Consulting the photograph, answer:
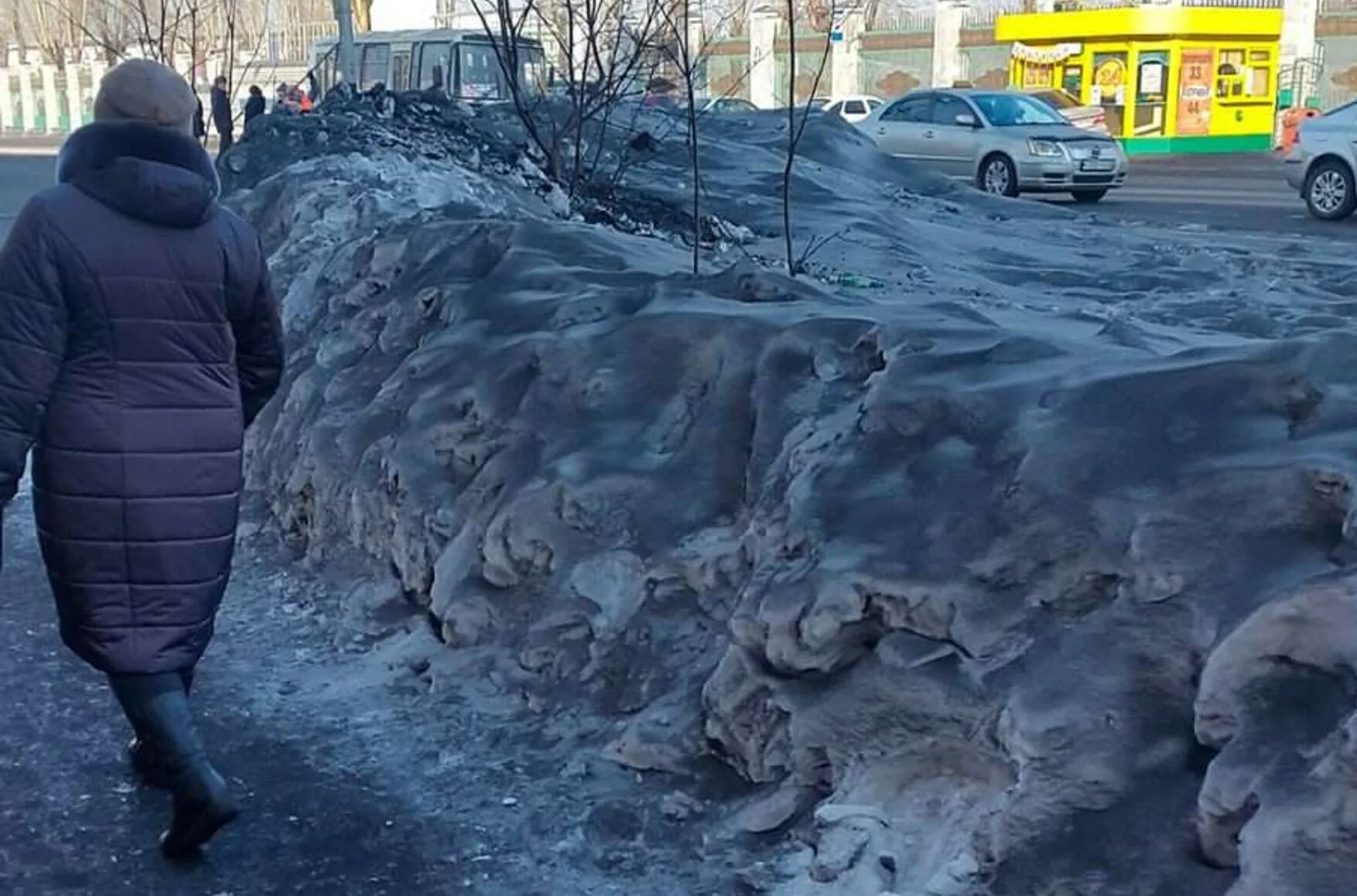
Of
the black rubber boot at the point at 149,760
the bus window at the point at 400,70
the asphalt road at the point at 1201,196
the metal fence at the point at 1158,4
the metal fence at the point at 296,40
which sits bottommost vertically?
the black rubber boot at the point at 149,760

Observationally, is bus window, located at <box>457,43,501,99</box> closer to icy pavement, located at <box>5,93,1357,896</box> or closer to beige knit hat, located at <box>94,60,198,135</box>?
icy pavement, located at <box>5,93,1357,896</box>

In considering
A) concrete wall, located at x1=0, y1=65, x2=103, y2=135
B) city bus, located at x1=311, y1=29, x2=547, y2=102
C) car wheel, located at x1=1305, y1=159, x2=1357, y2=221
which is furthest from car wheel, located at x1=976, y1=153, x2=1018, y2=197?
concrete wall, located at x1=0, y1=65, x2=103, y2=135

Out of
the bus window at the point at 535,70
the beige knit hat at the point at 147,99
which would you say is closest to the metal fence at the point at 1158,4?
the bus window at the point at 535,70

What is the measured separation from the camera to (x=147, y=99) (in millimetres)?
3422

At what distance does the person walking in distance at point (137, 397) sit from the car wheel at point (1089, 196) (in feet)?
61.5

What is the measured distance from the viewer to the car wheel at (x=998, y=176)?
21000mm

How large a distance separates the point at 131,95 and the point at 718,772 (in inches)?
73.1

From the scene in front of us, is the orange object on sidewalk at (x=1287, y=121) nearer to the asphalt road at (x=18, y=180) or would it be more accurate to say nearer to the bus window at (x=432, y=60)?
the bus window at (x=432, y=60)

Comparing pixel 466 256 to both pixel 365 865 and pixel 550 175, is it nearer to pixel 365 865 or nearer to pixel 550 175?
pixel 365 865

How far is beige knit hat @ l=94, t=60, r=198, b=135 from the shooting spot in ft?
11.2

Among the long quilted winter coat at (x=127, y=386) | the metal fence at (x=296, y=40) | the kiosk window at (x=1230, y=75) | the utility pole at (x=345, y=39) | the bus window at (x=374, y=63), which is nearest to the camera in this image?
the long quilted winter coat at (x=127, y=386)

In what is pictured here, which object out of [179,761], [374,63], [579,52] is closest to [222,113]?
[374,63]

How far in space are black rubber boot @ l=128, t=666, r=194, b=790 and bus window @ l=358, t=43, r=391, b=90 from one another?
24730 millimetres

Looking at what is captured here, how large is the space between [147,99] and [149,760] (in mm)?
1410
